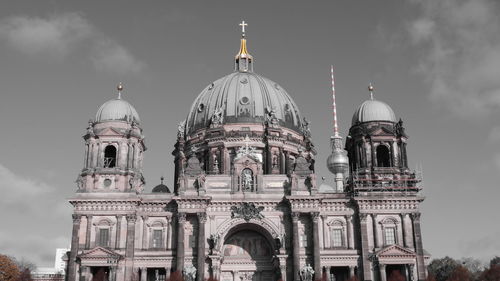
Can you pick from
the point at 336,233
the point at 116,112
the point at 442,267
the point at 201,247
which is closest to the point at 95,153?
the point at 116,112

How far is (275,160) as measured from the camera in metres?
72.4

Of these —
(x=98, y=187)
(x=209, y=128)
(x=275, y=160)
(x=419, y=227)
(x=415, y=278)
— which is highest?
(x=209, y=128)

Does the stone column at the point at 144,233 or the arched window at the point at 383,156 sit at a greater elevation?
the arched window at the point at 383,156

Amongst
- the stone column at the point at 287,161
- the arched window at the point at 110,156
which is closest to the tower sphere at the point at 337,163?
the stone column at the point at 287,161

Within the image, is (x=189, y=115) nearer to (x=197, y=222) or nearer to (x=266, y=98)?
(x=266, y=98)

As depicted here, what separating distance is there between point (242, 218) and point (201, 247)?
5.50m

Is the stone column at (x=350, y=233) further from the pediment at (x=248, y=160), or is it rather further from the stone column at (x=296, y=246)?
the pediment at (x=248, y=160)

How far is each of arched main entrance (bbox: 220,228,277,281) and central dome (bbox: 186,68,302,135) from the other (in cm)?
1654

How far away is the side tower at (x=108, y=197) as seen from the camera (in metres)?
58.3

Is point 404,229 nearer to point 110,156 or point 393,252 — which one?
point 393,252

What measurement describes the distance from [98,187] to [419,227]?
34.3 m

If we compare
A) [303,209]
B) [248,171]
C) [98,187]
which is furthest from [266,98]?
[98,187]

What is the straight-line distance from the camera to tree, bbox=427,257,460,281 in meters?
93.2

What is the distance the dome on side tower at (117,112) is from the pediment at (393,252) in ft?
100
